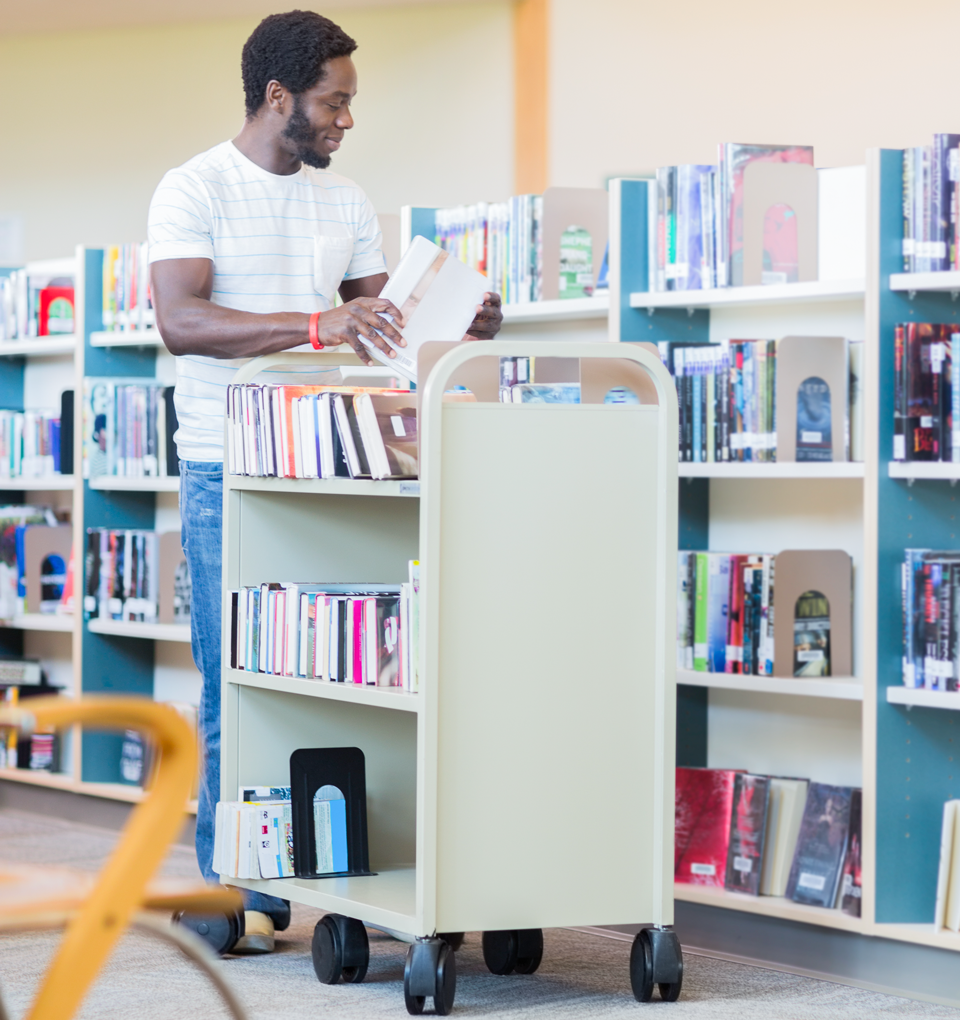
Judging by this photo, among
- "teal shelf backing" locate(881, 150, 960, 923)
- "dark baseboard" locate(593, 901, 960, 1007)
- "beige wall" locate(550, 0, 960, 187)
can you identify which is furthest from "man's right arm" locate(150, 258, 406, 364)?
"beige wall" locate(550, 0, 960, 187)

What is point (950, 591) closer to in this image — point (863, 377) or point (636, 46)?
point (863, 377)

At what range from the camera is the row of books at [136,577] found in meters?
4.32

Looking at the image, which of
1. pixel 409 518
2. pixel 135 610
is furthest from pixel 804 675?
pixel 135 610

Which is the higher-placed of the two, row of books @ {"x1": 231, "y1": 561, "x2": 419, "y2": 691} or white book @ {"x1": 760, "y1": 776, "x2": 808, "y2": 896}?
row of books @ {"x1": 231, "y1": 561, "x2": 419, "y2": 691}

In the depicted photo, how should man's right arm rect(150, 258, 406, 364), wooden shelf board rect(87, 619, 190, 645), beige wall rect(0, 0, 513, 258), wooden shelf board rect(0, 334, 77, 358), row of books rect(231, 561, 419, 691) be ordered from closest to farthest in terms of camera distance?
1. row of books rect(231, 561, 419, 691)
2. man's right arm rect(150, 258, 406, 364)
3. wooden shelf board rect(87, 619, 190, 645)
4. wooden shelf board rect(0, 334, 77, 358)
5. beige wall rect(0, 0, 513, 258)

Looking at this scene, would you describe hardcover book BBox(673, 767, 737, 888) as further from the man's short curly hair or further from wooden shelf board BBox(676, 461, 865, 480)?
the man's short curly hair

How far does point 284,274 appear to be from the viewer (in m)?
2.76

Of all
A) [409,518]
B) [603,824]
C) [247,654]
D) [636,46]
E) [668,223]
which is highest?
[636,46]

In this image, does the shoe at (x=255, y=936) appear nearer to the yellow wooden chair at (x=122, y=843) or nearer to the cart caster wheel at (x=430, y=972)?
the cart caster wheel at (x=430, y=972)

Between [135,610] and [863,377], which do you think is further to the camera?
[135,610]

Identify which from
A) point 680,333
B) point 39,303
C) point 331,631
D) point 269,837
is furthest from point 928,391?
point 39,303

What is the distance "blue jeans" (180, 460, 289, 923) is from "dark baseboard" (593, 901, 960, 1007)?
2.77 feet

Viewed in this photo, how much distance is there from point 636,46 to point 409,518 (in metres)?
3.52

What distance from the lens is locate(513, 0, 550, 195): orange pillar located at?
19.5 feet
